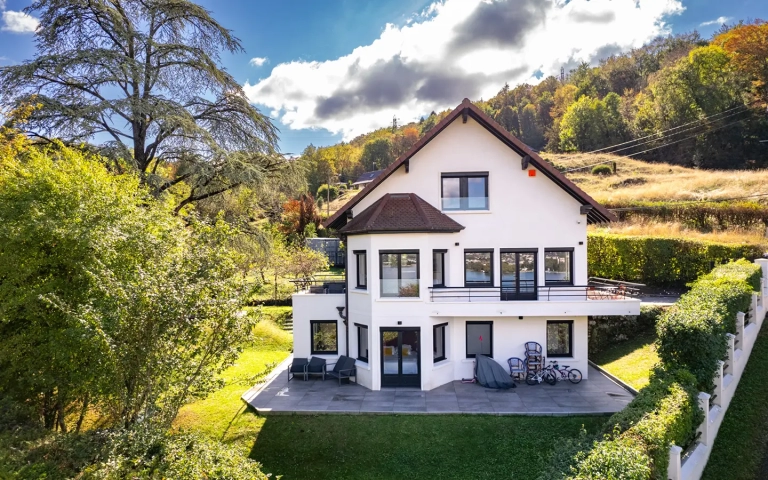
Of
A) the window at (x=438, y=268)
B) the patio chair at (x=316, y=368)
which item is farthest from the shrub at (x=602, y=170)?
the patio chair at (x=316, y=368)

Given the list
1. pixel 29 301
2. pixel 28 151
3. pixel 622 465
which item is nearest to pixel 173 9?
pixel 28 151

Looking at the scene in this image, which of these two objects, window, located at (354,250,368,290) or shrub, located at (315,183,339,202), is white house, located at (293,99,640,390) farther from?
shrub, located at (315,183,339,202)

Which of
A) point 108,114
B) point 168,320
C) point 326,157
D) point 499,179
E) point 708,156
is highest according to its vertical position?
point 326,157

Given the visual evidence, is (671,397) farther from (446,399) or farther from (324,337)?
(324,337)

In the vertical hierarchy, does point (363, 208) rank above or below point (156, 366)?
above

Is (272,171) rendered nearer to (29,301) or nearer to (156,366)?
(29,301)

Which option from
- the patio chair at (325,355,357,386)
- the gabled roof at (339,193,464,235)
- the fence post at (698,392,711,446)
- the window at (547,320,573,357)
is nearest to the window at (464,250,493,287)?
the gabled roof at (339,193,464,235)

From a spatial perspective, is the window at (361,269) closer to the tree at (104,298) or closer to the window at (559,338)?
the tree at (104,298)

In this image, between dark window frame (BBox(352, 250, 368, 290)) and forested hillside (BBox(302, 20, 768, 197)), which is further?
forested hillside (BBox(302, 20, 768, 197))
